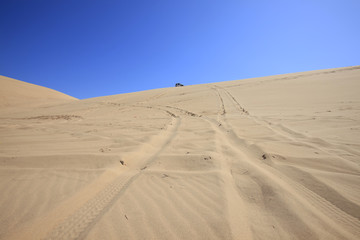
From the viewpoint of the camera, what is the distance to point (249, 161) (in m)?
2.31

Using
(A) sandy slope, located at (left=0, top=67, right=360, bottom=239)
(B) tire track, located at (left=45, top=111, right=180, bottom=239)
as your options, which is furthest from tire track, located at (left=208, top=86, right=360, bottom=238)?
(B) tire track, located at (left=45, top=111, right=180, bottom=239)

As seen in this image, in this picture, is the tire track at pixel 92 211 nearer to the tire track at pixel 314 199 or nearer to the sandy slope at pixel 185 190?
the sandy slope at pixel 185 190

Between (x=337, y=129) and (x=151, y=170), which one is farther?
(x=337, y=129)

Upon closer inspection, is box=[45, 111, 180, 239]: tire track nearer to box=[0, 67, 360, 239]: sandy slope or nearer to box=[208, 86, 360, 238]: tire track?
box=[0, 67, 360, 239]: sandy slope

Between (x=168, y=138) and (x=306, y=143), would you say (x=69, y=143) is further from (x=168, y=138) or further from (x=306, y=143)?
(x=306, y=143)

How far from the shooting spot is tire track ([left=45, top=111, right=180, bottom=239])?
127cm

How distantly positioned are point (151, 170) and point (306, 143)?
278 cm

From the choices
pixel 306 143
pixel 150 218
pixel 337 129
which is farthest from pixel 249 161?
pixel 337 129

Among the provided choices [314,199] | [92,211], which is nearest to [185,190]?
[92,211]

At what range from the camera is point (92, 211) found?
1.48m

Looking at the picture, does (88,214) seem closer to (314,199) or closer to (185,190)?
(185,190)

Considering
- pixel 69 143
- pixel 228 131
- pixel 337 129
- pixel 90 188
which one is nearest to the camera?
pixel 90 188

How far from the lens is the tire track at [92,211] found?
1269mm

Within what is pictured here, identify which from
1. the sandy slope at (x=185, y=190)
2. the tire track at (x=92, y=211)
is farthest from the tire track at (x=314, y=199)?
the tire track at (x=92, y=211)
